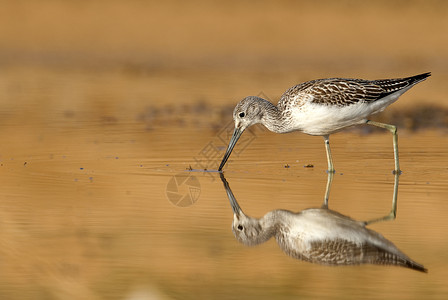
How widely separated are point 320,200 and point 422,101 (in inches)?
425

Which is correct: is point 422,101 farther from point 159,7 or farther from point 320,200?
point 159,7

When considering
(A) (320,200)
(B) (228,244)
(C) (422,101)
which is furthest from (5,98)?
(B) (228,244)

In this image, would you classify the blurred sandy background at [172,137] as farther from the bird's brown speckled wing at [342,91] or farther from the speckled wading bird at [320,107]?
the bird's brown speckled wing at [342,91]

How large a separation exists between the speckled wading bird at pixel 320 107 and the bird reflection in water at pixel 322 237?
2.22 meters

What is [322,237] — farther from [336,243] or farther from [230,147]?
[230,147]

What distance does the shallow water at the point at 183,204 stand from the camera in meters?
7.18

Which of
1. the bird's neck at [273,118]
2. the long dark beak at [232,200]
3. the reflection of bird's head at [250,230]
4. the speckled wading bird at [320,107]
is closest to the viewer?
the reflection of bird's head at [250,230]

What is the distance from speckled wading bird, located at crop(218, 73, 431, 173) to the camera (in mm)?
11859

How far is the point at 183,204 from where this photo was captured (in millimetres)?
10062

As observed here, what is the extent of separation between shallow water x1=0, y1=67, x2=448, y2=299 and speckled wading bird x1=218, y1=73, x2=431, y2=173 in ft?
2.05

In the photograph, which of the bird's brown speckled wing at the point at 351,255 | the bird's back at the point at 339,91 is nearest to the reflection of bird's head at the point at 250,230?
the bird's brown speckled wing at the point at 351,255

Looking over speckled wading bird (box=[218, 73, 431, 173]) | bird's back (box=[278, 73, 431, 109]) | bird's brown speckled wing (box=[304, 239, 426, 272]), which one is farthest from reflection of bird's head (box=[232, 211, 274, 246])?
bird's back (box=[278, 73, 431, 109])

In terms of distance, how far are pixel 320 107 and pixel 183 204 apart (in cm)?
268

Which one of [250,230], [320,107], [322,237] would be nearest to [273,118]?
[320,107]
